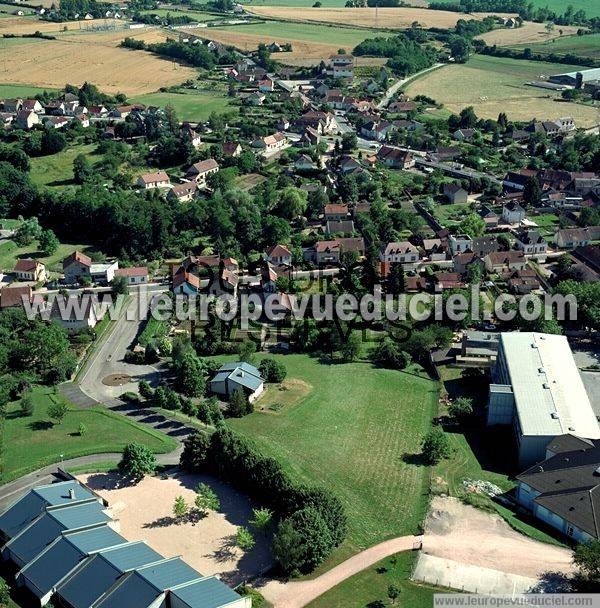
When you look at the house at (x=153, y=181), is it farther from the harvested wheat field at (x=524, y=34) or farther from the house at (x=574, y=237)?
the harvested wheat field at (x=524, y=34)

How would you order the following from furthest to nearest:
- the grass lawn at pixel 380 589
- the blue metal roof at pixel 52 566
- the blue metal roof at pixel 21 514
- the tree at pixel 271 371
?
the tree at pixel 271 371, the blue metal roof at pixel 21 514, the blue metal roof at pixel 52 566, the grass lawn at pixel 380 589

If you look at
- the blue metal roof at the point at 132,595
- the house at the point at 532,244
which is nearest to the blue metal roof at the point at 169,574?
the blue metal roof at the point at 132,595

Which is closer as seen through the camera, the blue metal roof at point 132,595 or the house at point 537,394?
the blue metal roof at point 132,595

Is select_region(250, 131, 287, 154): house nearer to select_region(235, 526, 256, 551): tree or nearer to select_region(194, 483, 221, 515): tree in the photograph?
select_region(194, 483, 221, 515): tree

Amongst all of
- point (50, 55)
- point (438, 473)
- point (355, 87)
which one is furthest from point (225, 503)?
point (50, 55)

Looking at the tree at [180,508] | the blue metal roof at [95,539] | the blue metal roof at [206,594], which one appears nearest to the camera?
the blue metal roof at [206,594]
